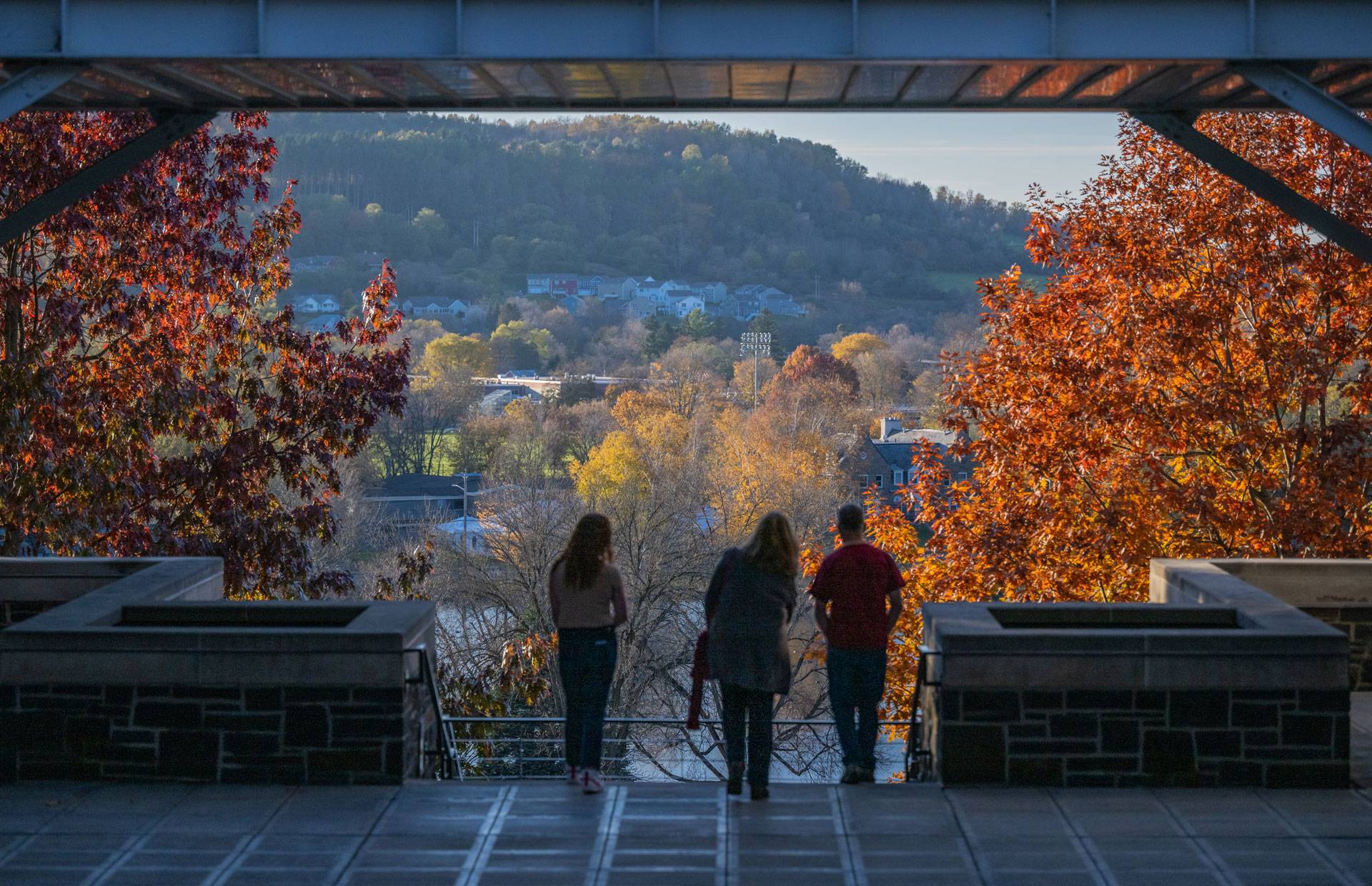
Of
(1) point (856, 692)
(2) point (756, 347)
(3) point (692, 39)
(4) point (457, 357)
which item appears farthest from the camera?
(2) point (756, 347)

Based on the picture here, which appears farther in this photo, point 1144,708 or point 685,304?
point 685,304

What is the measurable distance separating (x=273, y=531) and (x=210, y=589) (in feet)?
18.5

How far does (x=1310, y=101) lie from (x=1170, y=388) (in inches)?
339

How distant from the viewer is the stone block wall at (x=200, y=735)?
23.0 feet

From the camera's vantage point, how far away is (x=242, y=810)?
21.7ft

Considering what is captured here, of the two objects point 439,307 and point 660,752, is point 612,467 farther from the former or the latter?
point 439,307

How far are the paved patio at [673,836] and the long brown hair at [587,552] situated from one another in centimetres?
113

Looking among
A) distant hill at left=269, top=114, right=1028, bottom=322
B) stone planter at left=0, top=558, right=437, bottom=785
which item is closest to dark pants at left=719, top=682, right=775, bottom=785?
stone planter at left=0, top=558, right=437, bottom=785

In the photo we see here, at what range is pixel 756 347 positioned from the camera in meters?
104

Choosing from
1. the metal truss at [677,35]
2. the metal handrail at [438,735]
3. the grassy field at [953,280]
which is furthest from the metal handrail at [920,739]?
the grassy field at [953,280]

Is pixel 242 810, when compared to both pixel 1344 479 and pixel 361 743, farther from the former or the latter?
pixel 1344 479

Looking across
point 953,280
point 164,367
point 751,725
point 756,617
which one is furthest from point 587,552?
point 953,280

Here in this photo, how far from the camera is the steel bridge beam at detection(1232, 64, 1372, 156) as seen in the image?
8.12m

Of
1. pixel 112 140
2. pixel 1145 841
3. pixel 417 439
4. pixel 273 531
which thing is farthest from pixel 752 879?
pixel 417 439
